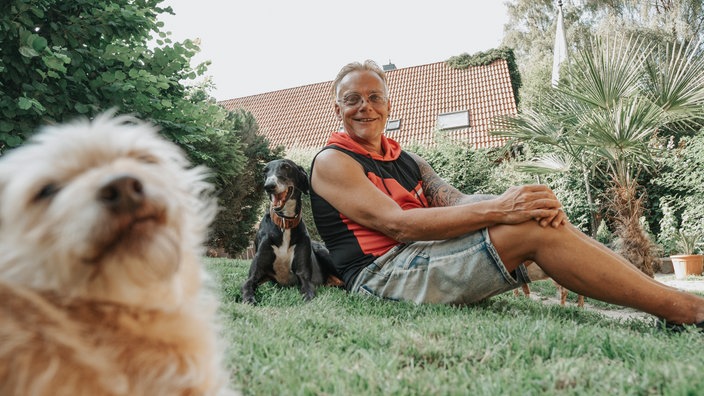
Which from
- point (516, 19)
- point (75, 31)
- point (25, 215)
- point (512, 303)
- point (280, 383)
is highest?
point (516, 19)

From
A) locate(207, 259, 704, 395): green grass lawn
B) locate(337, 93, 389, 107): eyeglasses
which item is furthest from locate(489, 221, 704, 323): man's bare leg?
locate(337, 93, 389, 107): eyeglasses

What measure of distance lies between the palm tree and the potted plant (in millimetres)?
3042

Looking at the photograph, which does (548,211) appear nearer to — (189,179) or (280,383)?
(280,383)

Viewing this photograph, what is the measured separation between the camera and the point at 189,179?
139 centimetres

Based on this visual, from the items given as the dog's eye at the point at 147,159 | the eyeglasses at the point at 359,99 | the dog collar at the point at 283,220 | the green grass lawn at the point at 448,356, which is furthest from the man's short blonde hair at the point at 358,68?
the dog's eye at the point at 147,159

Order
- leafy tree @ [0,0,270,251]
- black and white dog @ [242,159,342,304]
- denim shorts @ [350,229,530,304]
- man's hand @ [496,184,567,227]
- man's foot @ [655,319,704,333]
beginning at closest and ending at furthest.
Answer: man's foot @ [655,319,704,333], man's hand @ [496,184,567,227], denim shorts @ [350,229,530,304], leafy tree @ [0,0,270,251], black and white dog @ [242,159,342,304]

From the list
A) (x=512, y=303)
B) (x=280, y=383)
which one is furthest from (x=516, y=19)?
(x=280, y=383)

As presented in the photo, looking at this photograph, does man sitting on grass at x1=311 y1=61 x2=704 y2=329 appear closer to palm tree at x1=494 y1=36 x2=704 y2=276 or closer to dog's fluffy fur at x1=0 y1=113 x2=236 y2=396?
→ dog's fluffy fur at x1=0 y1=113 x2=236 y2=396

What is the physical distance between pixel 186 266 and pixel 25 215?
38cm

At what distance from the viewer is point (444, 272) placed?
9.53 ft

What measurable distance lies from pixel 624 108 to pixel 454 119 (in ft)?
35.6

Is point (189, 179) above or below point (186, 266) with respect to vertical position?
above

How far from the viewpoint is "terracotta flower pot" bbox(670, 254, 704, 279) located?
9578 millimetres

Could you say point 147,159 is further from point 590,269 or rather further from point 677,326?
point 677,326
